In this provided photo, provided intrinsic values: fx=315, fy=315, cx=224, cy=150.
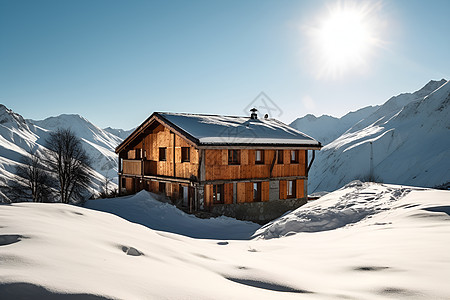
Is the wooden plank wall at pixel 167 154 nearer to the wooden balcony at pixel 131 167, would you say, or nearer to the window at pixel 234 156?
the wooden balcony at pixel 131 167

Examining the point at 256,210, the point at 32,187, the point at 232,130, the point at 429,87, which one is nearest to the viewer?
the point at 256,210

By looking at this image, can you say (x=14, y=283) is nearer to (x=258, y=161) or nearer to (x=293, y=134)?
(x=258, y=161)

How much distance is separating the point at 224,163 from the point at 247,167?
5.27ft

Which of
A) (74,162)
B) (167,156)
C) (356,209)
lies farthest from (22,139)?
(356,209)

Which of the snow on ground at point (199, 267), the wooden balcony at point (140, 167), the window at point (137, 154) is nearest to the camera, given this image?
the snow on ground at point (199, 267)

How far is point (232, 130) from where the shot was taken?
19438mm

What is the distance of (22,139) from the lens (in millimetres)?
191875

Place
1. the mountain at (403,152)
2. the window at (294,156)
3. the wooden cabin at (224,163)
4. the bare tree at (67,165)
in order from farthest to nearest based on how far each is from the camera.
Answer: the mountain at (403,152), the bare tree at (67,165), the window at (294,156), the wooden cabin at (224,163)

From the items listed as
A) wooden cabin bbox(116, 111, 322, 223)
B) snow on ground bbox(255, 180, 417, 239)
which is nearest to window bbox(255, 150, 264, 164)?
wooden cabin bbox(116, 111, 322, 223)

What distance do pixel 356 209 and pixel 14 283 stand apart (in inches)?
418

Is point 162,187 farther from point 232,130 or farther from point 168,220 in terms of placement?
point 232,130

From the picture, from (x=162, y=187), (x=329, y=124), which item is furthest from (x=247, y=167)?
(x=329, y=124)

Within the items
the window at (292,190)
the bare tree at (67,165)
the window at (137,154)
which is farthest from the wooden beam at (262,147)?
the bare tree at (67,165)

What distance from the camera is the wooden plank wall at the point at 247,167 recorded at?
56.6 ft
